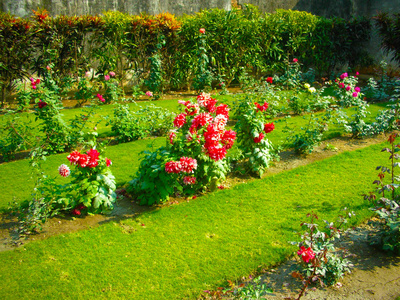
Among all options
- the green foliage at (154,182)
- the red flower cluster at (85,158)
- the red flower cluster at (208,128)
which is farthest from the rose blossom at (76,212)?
the red flower cluster at (208,128)

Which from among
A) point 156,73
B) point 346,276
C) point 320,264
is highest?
point 156,73

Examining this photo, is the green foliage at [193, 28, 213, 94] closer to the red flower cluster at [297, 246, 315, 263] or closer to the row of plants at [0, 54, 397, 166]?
the row of plants at [0, 54, 397, 166]

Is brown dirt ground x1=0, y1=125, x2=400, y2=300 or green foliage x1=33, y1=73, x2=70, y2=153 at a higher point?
green foliage x1=33, y1=73, x2=70, y2=153

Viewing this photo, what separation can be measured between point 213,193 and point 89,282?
Answer: 2.09 m

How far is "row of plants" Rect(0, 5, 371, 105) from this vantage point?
873 centimetres

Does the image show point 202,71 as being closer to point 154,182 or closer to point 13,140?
point 13,140

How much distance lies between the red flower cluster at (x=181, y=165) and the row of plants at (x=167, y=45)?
5392mm

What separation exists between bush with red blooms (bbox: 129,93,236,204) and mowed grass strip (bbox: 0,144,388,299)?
0.87 feet

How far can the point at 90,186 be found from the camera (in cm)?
416

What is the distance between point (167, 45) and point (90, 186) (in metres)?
7.05

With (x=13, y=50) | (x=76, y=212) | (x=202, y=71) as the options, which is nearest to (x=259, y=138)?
(x=76, y=212)

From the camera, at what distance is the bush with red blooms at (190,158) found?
14.5 ft

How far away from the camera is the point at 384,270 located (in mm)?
3562

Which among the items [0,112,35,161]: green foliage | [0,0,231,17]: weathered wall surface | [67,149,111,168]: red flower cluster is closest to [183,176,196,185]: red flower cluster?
[67,149,111,168]: red flower cluster
